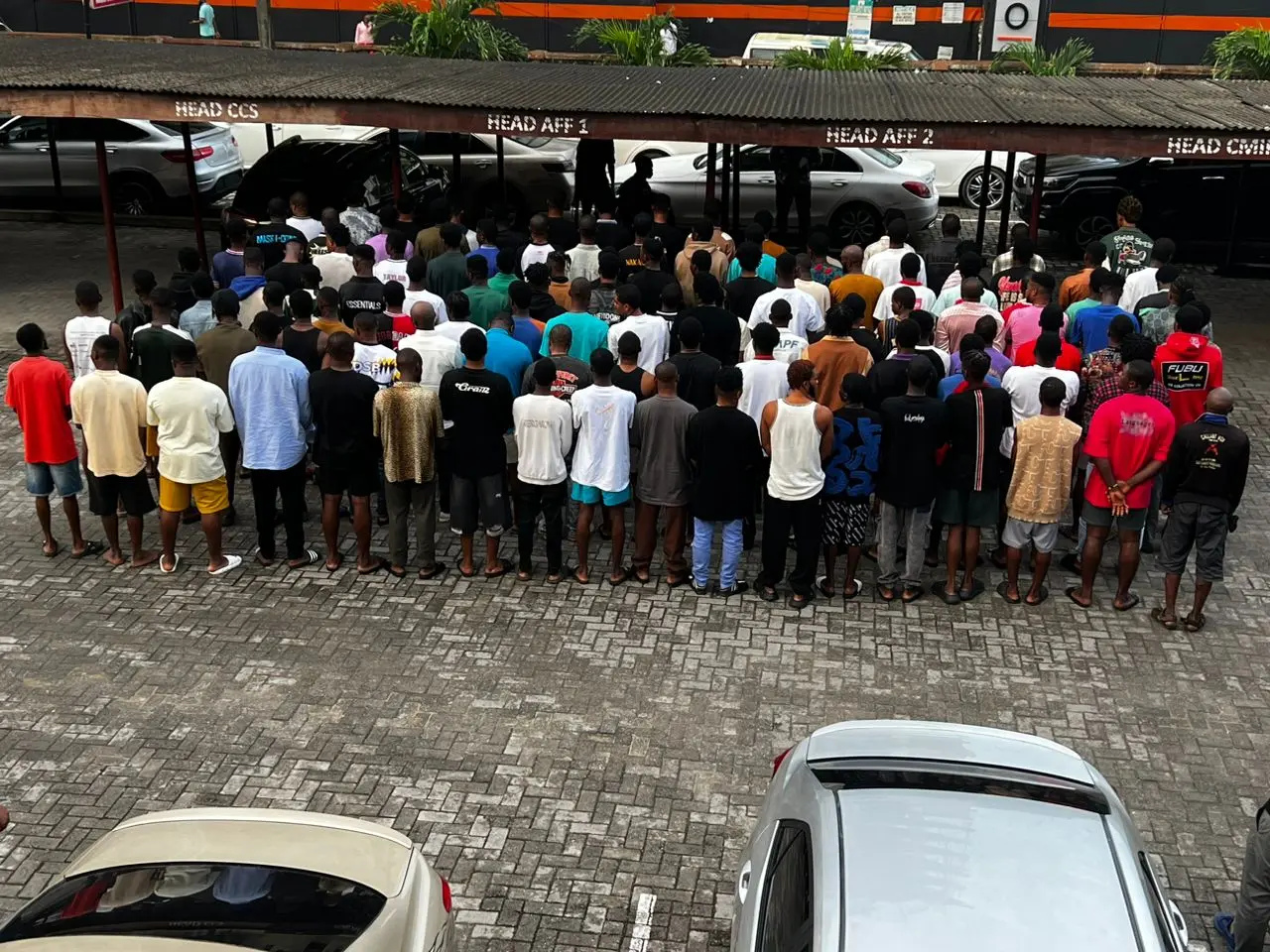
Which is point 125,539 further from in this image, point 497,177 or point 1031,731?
point 497,177

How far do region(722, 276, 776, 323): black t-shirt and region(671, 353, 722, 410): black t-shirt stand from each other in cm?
165

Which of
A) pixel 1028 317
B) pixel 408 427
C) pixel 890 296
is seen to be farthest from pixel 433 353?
pixel 1028 317

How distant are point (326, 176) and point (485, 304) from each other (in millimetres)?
7660

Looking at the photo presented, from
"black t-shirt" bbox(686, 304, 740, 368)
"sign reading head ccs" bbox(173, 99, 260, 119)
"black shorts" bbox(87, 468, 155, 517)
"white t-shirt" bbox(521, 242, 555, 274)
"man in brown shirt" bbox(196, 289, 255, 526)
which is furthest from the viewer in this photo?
"sign reading head ccs" bbox(173, 99, 260, 119)

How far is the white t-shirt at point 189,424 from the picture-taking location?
8.63m

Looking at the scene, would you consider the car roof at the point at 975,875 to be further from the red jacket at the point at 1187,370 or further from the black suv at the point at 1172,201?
the black suv at the point at 1172,201

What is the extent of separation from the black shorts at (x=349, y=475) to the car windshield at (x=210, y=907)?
4358mm

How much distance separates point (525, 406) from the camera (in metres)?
8.61

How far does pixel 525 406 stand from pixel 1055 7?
19902 mm

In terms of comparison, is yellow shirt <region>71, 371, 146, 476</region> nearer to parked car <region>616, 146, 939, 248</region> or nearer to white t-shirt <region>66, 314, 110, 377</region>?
white t-shirt <region>66, 314, 110, 377</region>

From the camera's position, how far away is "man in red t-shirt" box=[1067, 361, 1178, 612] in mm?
Answer: 8227

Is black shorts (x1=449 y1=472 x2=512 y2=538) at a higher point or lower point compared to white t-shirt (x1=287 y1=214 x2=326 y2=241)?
lower

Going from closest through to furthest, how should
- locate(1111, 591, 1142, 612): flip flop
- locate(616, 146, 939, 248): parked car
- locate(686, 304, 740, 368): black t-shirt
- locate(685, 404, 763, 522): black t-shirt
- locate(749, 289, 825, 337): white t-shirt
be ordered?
locate(685, 404, 763, 522): black t-shirt
locate(1111, 591, 1142, 612): flip flop
locate(686, 304, 740, 368): black t-shirt
locate(749, 289, 825, 337): white t-shirt
locate(616, 146, 939, 248): parked car

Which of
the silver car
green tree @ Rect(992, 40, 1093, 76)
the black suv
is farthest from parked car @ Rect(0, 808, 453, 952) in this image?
green tree @ Rect(992, 40, 1093, 76)
